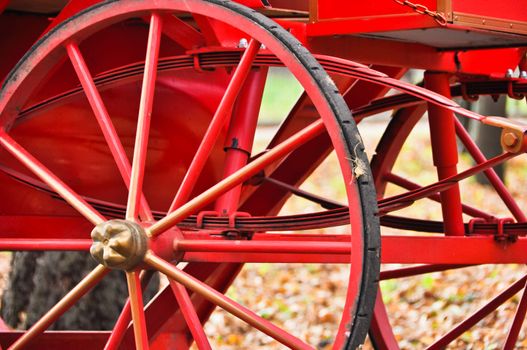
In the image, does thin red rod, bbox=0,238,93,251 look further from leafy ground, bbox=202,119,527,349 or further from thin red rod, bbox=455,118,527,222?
leafy ground, bbox=202,119,527,349

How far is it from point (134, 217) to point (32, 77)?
2.34 ft

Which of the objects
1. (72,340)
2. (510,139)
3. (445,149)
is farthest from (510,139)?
(72,340)

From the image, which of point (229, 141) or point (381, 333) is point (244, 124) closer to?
point (229, 141)

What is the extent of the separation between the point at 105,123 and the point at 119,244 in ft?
1.62

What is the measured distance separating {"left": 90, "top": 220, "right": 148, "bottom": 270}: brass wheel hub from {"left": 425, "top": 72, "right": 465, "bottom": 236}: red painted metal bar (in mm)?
1271

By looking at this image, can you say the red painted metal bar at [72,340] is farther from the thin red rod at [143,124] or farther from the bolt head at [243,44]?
the bolt head at [243,44]

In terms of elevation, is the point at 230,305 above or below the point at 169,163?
below

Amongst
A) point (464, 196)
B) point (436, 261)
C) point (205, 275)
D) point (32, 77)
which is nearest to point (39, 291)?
point (205, 275)

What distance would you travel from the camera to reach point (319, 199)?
506cm

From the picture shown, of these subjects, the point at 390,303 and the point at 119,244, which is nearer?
the point at 119,244

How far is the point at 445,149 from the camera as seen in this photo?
173 inches

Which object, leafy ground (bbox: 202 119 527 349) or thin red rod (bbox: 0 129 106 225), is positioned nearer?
thin red rod (bbox: 0 129 106 225)

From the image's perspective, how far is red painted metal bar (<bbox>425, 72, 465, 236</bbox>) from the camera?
4.28 m

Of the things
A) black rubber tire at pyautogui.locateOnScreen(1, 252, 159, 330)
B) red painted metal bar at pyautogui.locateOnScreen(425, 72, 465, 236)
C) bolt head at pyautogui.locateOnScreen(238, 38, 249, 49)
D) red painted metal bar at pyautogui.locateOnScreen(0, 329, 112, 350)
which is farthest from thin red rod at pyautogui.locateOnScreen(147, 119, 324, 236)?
black rubber tire at pyautogui.locateOnScreen(1, 252, 159, 330)
